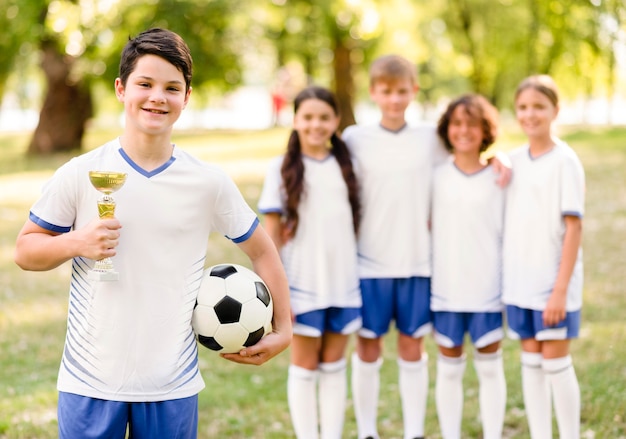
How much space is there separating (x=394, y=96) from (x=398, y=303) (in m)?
1.17

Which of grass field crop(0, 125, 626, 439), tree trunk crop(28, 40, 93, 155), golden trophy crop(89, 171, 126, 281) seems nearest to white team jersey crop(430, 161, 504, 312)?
grass field crop(0, 125, 626, 439)

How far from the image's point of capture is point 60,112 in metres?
Answer: 21.0

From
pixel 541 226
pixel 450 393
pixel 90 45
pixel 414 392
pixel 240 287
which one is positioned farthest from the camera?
pixel 90 45

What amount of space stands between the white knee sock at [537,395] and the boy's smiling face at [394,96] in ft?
4.92

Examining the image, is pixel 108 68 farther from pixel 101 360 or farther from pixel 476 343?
pixel 101 360

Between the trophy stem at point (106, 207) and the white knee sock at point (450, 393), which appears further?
the white knee sock at point (450, 393)

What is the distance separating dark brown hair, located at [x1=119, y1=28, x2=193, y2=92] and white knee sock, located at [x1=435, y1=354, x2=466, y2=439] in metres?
2.59

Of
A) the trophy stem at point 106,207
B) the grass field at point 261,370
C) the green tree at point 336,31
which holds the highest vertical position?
the green tree at point 336,31

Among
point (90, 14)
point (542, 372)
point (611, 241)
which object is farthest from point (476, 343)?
point (90, 14)

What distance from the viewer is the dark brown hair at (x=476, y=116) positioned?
15.1 feet

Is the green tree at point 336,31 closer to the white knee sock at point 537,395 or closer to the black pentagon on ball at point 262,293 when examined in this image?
the white knee sock at point 537,395

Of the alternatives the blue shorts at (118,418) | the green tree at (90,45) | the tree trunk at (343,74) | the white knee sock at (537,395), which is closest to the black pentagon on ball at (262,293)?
the blue shorts at (118,418)

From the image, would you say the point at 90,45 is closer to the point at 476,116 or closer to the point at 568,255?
the point at 476,116

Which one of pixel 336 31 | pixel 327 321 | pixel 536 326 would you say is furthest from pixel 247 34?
pixel 536 326
